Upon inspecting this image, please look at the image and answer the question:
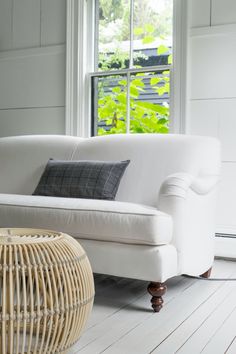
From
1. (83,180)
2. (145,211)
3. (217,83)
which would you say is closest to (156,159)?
(83,180)

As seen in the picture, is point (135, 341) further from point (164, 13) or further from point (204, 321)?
point (164, 13)

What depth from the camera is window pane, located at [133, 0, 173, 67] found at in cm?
389

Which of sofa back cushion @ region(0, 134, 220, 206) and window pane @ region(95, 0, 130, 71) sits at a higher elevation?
window pane @ region(95, 0, 130, 71)

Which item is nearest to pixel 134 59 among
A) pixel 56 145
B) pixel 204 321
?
pixel 56 145

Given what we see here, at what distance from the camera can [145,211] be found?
2.30m

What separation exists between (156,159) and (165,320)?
1.17 metres

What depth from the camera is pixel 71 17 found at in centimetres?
421

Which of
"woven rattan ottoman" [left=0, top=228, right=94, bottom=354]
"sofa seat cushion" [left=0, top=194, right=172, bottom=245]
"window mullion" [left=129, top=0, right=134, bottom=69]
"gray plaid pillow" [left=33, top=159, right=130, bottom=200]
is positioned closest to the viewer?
"woven rattan ottoman" [left=0, top=228, right=94, bottom=354]

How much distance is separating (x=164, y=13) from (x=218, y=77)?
790mm

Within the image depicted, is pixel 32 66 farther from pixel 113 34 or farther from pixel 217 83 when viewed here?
pixel 217 83

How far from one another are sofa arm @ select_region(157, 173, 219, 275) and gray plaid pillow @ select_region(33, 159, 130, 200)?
51 cm

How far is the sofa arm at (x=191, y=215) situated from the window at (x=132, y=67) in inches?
47.0

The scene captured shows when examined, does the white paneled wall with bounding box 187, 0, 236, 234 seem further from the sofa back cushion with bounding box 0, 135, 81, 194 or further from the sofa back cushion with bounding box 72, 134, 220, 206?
the sofa back cushion with bounding box 0, 135, 81, 194

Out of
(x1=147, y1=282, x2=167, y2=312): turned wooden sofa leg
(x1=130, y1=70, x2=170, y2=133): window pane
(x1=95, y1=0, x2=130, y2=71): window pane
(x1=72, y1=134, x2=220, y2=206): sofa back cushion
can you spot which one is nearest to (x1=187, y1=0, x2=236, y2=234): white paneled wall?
(x1=130, y1=70, x2=170, y2=133): window pane
